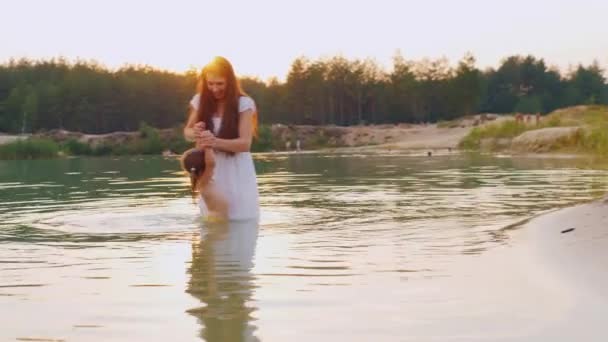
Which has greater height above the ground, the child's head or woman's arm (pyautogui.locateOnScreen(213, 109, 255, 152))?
woman's arm (pyautogui.locateOnScreen(213, 109, 255, 152))

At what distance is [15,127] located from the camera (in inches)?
3487

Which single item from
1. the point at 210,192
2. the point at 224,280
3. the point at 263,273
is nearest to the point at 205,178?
the point at 210,192

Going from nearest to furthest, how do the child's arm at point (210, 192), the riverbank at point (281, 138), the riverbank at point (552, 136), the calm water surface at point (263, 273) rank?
the calm water surface at point (263, 273) → the child's arm at point (210, 192) → the riverbank at point (552, 136) → the riverbank at point (281, 138)

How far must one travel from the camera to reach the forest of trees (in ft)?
285

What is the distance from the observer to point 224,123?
9.08m

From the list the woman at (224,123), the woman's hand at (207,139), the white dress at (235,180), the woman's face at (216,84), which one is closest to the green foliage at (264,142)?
the white dress at (235,180)

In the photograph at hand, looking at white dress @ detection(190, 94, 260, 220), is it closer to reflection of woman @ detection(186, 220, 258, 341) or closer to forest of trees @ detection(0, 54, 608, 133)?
reflection of woman @ detection(186, 220, 258, 341)

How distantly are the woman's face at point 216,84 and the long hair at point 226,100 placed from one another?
0.10 ft

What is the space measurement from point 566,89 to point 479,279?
330 feet

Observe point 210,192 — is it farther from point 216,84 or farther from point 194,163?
point 216,84

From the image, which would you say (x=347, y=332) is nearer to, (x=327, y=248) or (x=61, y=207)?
(x=327, y=248)

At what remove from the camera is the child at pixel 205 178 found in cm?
909

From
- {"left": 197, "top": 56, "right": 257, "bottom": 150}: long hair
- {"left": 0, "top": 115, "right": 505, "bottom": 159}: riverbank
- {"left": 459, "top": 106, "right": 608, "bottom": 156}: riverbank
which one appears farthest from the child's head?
{"left": 0, "top": 115, "right": 505, "bottom": 159}: riverbank

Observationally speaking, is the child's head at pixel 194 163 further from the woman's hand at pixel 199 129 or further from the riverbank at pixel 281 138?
the riverbank at pixel 281 138
